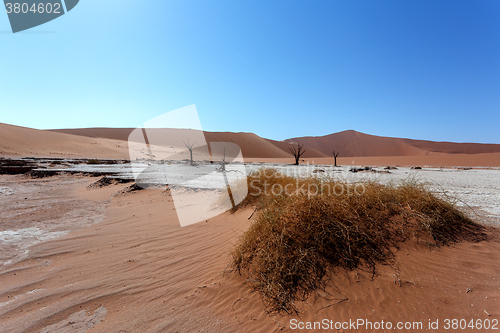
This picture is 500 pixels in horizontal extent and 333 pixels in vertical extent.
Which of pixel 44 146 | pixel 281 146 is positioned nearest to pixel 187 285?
pixel 44 146

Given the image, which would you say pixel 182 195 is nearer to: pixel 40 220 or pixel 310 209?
pixel 40 220

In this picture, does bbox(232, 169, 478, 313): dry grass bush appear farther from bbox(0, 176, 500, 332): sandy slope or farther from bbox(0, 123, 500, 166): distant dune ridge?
bbox(0, 123, 500, 166): distant dune ridge

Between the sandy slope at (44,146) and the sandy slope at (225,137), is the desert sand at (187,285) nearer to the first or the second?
the sandy slope at (44,146)

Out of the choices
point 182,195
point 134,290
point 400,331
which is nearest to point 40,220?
point 182,195

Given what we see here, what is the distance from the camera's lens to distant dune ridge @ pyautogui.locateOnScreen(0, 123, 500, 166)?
37.6 metres

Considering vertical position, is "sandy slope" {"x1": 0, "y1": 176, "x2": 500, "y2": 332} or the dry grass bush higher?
the dry grass bush

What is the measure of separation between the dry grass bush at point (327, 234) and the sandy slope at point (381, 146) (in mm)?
102171

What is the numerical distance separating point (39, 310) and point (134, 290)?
1.08 metres

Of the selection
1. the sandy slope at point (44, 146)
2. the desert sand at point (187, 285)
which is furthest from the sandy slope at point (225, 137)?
the desert sand at point (187, 285)

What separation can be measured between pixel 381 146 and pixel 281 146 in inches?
1875


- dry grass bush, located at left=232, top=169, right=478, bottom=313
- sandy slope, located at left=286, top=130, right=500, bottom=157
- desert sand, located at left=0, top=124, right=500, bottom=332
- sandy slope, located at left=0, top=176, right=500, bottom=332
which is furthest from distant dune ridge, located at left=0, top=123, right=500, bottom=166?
sandy slope, located at left=0, top=176, right=500, bottom=332

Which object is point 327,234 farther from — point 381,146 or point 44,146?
point 381,146

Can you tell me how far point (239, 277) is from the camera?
3.17 meters

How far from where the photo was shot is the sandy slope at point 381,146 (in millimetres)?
91938
